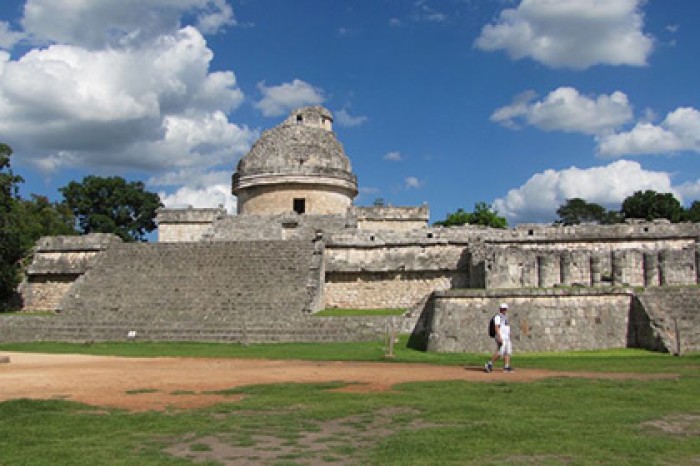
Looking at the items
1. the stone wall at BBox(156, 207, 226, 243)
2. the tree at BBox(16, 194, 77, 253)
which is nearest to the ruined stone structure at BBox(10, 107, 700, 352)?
the stone wall at BBox(156, 207, 226, 243)

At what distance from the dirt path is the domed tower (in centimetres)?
1677

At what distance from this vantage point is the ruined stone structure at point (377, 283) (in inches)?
641

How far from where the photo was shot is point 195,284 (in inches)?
883

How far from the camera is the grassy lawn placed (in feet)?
19.5

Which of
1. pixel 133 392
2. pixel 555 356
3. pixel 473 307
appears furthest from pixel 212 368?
pixel 555 356

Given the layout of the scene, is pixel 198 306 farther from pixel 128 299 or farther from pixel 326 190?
pixel 326 190

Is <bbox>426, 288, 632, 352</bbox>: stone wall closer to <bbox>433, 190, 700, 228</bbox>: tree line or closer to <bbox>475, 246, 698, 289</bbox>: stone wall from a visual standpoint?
<bbox>475, 246, 698, 289</bbox>: stone wall

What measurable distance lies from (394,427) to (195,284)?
637 inches

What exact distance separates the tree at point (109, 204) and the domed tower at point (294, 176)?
22675mm

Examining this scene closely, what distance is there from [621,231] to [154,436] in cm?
2111

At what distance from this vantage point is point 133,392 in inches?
402

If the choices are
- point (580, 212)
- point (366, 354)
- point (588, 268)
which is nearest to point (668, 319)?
point (588, 268)

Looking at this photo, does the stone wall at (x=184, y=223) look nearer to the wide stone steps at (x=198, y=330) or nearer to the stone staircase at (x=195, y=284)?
the stone staircase at (x=195, y=284)

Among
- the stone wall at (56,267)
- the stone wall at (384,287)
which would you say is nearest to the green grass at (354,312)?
the stone wall at (384,287)
